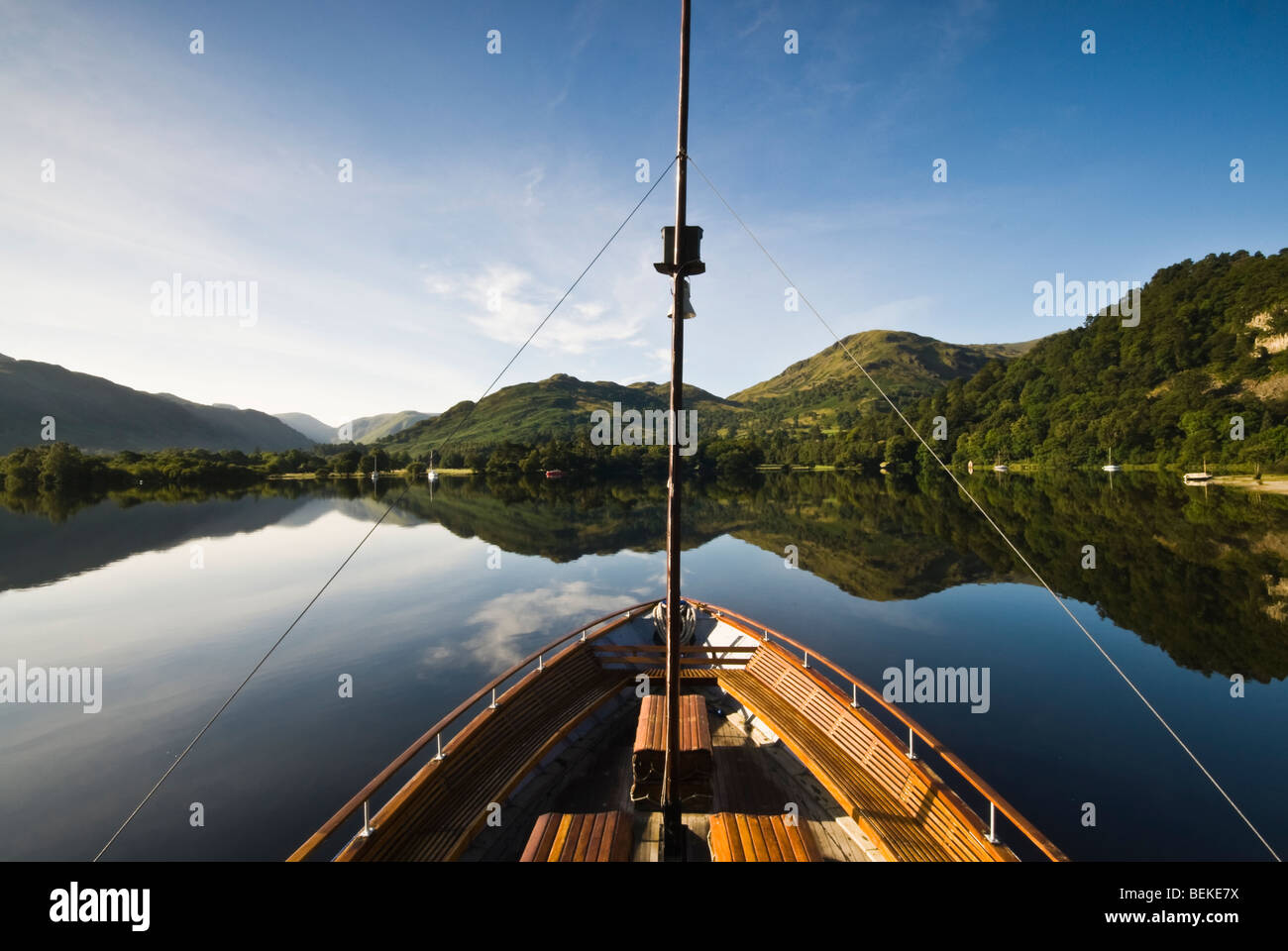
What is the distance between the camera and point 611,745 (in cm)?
1077

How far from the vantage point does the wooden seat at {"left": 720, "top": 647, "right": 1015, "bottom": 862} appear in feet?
21.8

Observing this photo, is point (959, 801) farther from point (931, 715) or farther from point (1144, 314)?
point (1144, 314)

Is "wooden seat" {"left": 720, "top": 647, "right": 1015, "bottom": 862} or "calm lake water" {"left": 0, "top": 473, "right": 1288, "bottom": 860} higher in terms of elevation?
"wooden seat" {"left": 720, "top": 647, "right": 1015, "bottom": 862}

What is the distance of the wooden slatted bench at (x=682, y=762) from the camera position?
7.75m

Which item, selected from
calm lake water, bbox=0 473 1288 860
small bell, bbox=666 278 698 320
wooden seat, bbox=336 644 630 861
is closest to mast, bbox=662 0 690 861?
small bell, bbox=666 278 698 320

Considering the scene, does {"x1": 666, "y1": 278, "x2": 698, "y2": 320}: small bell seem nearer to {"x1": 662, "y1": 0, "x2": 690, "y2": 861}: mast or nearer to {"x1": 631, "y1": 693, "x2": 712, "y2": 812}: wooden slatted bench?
{"x1": 662, "y1": 0, "x2": 690, "y2": 861}: mast

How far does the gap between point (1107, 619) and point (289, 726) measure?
1281 inches

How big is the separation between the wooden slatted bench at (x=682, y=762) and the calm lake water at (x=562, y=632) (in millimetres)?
6025

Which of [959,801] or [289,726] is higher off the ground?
[959,801]

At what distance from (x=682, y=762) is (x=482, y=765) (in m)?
3.66

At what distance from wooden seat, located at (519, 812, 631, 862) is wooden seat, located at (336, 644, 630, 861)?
151cm

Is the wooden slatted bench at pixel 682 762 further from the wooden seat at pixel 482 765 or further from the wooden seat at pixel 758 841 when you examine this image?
the wooden seat at pixel 482 765

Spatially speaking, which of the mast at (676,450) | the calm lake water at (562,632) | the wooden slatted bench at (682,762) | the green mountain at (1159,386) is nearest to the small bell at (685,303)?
the mast at (676,450)

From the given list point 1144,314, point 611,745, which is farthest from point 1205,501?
point 1144,314
